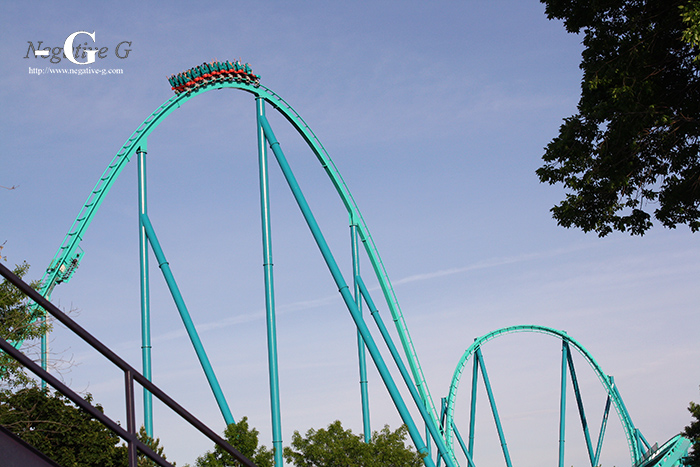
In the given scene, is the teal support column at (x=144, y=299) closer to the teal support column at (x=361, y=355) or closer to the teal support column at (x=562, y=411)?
the teal support column at (x=361, y=355)

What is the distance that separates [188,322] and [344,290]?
289 centimetres

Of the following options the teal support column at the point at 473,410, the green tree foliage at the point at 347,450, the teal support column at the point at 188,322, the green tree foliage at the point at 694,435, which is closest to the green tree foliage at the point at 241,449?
the teal support column at the point at 188,322

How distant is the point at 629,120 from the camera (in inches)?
263

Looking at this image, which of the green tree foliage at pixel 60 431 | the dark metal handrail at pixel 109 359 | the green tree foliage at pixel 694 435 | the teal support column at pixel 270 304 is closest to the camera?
the dark metal handrail at pixel 109 359

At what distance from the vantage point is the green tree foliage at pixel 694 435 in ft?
62.5

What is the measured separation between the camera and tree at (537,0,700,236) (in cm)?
670

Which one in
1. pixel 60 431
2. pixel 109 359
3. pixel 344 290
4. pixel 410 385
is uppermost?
pixel 344 290

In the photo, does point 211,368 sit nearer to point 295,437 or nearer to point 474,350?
point 295,437

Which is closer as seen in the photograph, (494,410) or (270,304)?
(270,304)

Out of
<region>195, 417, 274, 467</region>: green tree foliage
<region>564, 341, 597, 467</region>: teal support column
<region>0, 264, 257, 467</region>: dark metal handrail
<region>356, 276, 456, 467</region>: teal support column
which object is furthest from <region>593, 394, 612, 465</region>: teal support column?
<region>0, 264, 257, 467</region>: dark metal handrail

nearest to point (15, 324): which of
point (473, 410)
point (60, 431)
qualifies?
point (60, 431)

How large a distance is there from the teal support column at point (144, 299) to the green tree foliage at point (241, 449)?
1.11m

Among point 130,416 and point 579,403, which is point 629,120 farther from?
point 579,403

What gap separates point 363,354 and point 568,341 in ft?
28.8
